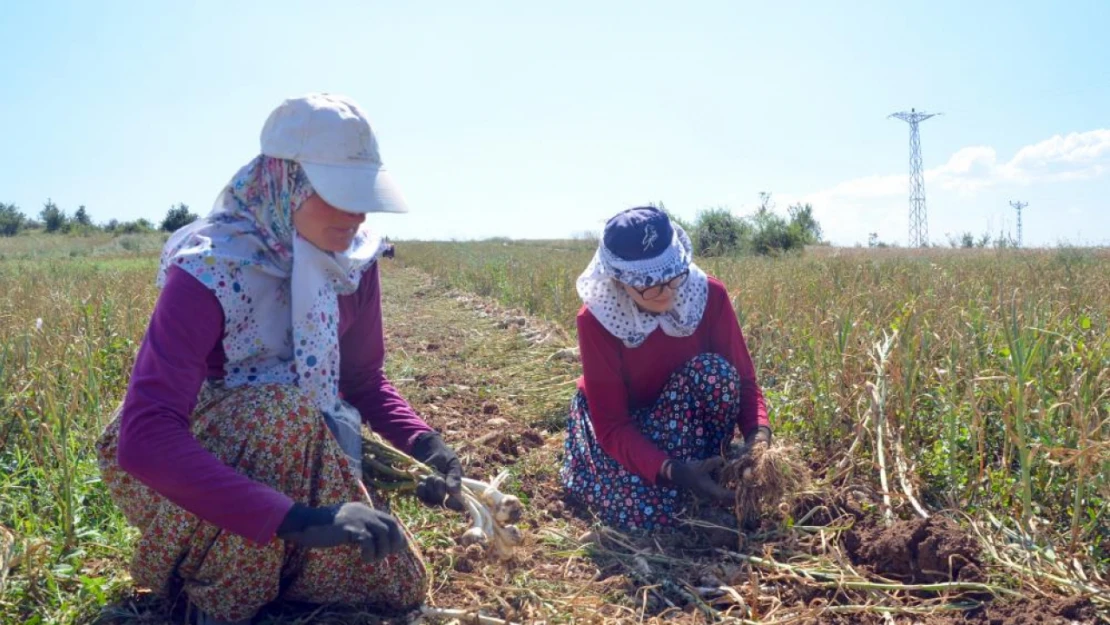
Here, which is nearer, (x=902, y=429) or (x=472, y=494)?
(x=472, y=494)

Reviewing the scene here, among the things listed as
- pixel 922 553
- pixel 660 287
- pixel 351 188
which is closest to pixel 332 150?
pixel 351 188

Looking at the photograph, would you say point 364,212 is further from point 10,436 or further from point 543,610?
point 10,436

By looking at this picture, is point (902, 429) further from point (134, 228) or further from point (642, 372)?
point (134, 228)

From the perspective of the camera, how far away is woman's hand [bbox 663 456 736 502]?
229 cm

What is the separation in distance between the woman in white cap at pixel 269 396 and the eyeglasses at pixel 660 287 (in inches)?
33.3

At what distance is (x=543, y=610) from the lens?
6.36 ft

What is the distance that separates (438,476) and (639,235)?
0.90m

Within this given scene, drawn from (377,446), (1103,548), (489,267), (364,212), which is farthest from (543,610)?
(489,267)

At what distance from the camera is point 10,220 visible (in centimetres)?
4128

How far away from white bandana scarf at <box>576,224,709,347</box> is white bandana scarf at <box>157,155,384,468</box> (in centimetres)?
85

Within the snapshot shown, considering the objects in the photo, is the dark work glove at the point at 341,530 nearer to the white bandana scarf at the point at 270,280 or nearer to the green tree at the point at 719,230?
the white bandana scarf at the point at 270,280

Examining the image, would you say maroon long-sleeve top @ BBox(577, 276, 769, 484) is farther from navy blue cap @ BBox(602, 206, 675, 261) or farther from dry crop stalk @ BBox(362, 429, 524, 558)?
dry crop stalk @ BBox(362, 429, 524, 558)

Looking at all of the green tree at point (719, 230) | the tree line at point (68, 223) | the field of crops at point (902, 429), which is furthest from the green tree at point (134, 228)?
the field of crops at point (902, 429)

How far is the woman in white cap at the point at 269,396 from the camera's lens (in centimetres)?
150
